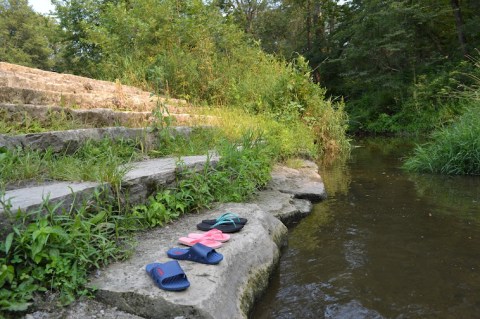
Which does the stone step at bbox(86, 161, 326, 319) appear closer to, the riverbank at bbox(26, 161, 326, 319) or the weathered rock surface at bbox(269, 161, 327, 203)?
the riverbank at bbox(26, 161, 326, 319)

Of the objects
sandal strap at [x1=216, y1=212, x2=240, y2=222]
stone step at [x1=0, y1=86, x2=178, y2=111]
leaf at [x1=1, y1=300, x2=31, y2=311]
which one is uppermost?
stone step at [x1=0, y1=86, x2=178, y2=111]

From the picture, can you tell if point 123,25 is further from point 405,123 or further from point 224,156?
point 405,123

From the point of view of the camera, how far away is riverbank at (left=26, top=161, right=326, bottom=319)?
1787 millimetres

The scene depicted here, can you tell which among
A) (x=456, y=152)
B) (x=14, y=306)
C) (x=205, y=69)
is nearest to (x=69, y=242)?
(x=14, y=306)

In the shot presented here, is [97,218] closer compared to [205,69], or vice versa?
[97,218]

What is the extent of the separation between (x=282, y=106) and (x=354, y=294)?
5479mm

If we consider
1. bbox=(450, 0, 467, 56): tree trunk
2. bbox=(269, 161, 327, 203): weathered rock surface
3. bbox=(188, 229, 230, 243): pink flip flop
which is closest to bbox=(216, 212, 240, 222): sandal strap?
bbox=(188, 229, 230, 243): pink flip flop

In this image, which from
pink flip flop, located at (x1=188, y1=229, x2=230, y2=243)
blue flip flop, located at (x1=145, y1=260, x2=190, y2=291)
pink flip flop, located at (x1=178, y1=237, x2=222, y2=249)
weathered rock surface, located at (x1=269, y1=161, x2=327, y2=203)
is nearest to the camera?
blue flip flop, located at (x1=145, y1=260, x2=190, y2=291)

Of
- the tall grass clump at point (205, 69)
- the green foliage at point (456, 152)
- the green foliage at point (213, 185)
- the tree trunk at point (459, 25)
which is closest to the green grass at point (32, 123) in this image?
the green foliage at point (213, 185)

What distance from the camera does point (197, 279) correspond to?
2.02 m

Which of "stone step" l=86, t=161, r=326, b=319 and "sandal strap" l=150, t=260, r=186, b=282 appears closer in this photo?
"stone step" l=86, t=161, r=326, b=319

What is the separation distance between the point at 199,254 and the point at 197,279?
0.64 feet

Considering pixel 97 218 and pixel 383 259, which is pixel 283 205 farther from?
pixel 97 218

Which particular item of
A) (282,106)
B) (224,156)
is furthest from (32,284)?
(282,106)
